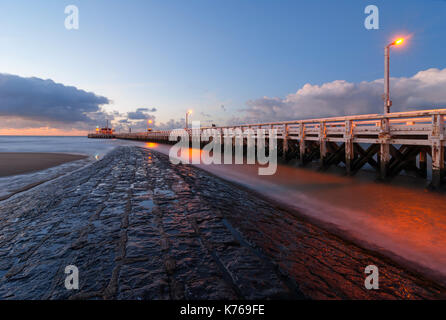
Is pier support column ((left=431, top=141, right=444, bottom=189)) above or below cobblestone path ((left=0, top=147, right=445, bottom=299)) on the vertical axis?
above

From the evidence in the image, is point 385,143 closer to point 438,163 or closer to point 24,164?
point 438,163

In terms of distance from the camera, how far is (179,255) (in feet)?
9.96

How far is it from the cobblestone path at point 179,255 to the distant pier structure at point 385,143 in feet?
18.1

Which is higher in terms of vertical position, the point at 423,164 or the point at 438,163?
the point at 438,163

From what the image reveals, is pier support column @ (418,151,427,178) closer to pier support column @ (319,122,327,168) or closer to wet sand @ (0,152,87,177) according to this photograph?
pier support column @ (319,122,327,168)

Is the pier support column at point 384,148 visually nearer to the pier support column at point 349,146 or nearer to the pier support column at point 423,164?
the pier support column at point 423,164

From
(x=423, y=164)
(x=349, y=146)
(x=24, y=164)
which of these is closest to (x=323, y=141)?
(x=349, y=146)

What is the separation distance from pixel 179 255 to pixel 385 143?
28.5 feet

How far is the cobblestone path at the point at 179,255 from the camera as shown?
2369 millimetres

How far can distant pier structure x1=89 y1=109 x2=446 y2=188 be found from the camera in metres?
6.73

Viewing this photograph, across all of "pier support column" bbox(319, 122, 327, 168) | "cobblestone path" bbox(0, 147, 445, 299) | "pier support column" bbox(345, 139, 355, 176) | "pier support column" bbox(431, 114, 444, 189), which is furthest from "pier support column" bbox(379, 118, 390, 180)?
"cobblestone path" bbox(0, 147, 445, 299)

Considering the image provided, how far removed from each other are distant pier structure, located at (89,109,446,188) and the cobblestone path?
552cm

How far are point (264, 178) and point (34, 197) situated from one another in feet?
25.5

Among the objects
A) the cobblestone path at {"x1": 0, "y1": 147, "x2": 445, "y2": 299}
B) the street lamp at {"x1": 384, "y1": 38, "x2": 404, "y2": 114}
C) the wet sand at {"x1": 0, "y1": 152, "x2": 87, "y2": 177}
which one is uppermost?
the street lamp at {"x1": 384, "y1": 38, "x2": 404, "y2": 114}
